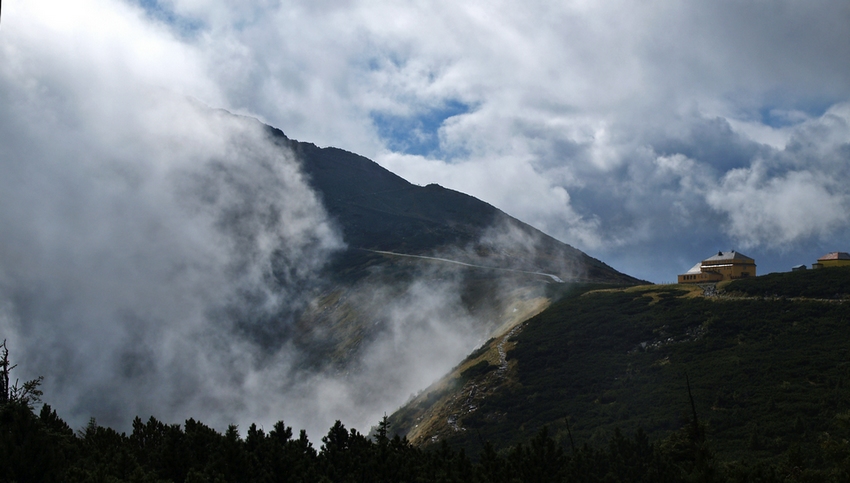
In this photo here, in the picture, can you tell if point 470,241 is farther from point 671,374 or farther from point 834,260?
point 671,374

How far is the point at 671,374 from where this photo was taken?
58.9m

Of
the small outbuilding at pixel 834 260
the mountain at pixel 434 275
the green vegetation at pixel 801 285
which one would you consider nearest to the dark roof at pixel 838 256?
the small outbuilding at pixel 834 260

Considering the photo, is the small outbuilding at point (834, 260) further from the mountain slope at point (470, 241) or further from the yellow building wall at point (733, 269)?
the mountain slope at point (470, 241)

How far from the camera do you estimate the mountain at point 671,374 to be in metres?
46.3

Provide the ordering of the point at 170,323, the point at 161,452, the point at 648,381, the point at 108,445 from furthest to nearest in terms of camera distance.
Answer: the point at 170,323 < the point at 648,381 < the point at 108,445 < the point at 161,452

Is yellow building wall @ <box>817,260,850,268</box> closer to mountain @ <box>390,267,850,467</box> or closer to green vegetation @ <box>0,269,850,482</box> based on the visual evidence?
mountain @ <box>390,267,850,467</box>

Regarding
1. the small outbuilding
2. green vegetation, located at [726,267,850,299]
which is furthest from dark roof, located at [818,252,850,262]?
green vegetation, located at [726,267,850,299]

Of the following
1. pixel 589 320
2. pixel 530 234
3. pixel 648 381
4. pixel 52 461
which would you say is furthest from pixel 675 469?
pixel 530 234

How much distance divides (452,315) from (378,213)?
9979cm

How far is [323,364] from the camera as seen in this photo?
353 ft

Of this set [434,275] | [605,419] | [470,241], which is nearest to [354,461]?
[605,419]

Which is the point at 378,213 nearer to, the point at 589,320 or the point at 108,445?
the point at 589,320

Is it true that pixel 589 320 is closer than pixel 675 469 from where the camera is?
No

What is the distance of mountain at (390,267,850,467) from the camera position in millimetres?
46281
